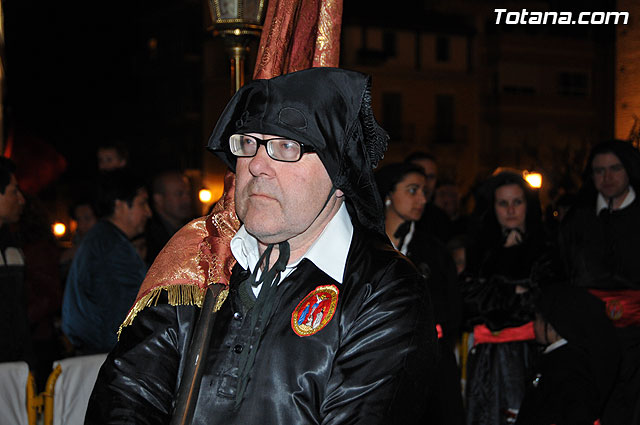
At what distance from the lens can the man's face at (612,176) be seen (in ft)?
19.5

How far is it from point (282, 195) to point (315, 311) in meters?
0.36

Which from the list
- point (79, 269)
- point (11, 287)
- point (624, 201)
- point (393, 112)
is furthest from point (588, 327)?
point (393, 112)

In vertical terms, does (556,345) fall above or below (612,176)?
below

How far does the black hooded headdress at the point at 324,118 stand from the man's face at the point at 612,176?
389 centimetres

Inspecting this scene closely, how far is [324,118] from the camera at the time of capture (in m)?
2.37

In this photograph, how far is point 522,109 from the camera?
3725 cm

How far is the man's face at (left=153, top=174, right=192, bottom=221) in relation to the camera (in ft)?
23.7

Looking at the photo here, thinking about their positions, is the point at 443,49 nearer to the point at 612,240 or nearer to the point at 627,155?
the point at 627,155

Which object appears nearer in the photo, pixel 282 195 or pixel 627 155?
pixel 282 195

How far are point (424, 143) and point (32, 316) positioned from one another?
31971 mm

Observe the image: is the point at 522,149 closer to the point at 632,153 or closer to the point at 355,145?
the point at 632,153

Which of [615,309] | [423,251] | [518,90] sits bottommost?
[615,309]

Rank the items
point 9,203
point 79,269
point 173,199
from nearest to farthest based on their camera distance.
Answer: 1. point 9,203
2. point 79,269
3. point 173,199
